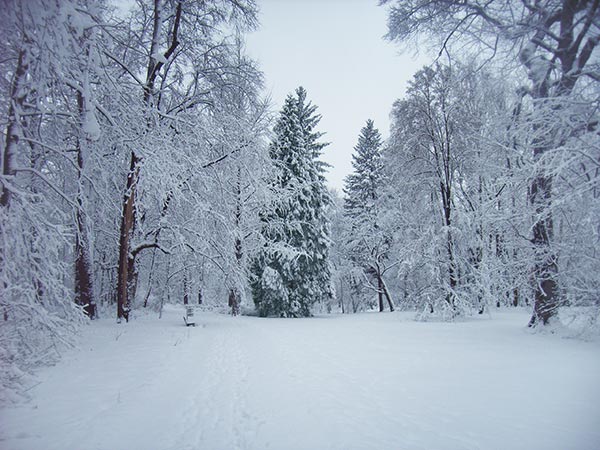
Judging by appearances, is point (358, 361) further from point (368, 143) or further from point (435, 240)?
point (368, 143)

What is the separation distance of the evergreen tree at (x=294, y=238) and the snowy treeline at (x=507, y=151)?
17.8 feet

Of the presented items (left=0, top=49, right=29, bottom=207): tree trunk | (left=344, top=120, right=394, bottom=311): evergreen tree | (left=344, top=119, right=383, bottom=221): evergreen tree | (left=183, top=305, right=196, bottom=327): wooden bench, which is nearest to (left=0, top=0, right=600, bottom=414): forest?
(left=0, top=49, right=29, bottom=207): tree trunk

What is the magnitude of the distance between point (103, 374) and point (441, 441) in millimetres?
5121

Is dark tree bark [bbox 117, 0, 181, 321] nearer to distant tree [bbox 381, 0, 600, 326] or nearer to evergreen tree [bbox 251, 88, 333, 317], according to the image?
distant tree [bbox 381, 0, 600, 326]

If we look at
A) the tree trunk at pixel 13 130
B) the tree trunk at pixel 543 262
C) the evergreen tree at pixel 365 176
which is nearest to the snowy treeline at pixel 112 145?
the tree trunk at pixel 13 130

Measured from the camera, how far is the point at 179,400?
13.3 ft

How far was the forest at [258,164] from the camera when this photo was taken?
4238mm

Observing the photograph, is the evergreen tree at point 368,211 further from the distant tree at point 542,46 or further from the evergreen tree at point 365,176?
the distant tree at point 542,46

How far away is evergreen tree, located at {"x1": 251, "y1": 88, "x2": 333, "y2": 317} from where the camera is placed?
17.1 metres

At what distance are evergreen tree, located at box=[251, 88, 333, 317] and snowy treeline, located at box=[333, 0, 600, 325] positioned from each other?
5.43 metres

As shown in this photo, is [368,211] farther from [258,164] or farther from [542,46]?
[542,46]

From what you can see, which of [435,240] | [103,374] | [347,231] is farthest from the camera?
[347,231]

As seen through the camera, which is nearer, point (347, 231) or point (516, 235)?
point (516, 235)

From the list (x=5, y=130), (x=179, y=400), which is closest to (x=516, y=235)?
(x=179, y=400)
